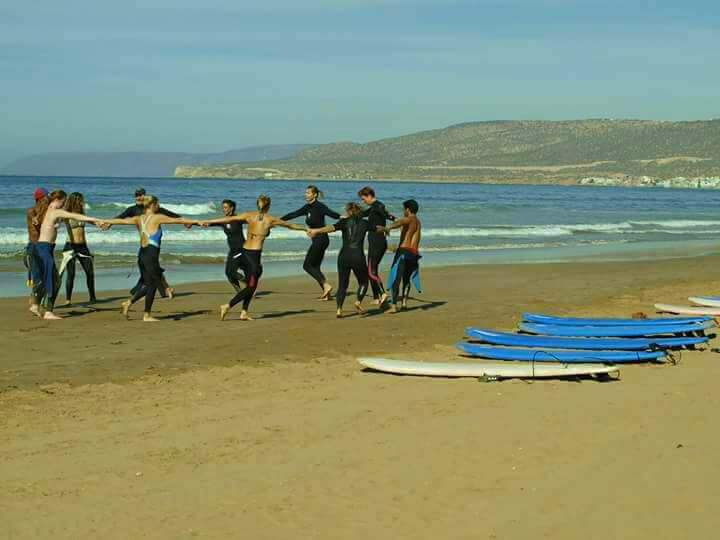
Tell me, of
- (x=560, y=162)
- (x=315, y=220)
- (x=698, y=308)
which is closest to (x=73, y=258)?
(x=315, y=220)

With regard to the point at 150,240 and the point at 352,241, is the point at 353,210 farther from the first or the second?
the point at 150,240

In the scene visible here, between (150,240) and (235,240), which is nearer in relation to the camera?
(150,240)

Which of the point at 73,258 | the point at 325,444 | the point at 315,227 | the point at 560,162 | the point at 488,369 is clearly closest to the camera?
the point at 325,444

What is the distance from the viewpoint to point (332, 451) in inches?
283

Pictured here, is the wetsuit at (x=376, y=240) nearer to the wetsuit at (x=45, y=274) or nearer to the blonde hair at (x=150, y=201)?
the blonde hair at (x=150, y=201)

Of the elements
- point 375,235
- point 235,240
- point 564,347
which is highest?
point 375,235

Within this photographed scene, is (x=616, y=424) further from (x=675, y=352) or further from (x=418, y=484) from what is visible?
(x=675, y=352)

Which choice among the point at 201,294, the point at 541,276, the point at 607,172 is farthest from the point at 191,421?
the point at 607,172

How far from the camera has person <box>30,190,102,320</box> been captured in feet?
42.9

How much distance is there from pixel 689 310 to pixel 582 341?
3875 millimetres

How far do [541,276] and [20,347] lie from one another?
1179 centimetres

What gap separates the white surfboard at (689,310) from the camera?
14.3 metres

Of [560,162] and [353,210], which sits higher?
[353,210]

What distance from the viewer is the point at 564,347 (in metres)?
11.2
